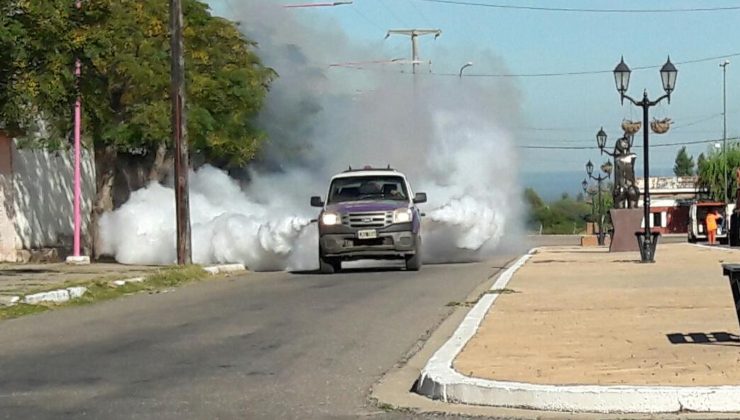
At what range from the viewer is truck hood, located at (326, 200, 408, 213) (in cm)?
2573

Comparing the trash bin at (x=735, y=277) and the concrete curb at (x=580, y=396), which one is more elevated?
the trash bin at (x=735, y=277)

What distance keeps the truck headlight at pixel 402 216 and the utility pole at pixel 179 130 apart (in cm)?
523

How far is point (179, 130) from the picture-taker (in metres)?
27.8

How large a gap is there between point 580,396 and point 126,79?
26.8m

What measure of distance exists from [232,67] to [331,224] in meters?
14.8

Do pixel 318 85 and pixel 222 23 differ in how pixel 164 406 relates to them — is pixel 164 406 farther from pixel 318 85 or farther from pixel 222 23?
pixel 318 85

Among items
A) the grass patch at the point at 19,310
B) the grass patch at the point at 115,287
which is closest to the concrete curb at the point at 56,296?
the grass patch at the point at 115,287

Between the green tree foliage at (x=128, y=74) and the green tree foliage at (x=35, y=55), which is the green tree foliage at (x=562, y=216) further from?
the green tree foliage at (x=35, y=55)

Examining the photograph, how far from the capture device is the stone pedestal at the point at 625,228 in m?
36.3

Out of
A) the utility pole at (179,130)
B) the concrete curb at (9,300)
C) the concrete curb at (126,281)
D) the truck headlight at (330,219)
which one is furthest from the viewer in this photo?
the utility pole at (179,130)

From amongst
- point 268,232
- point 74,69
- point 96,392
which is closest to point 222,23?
point 268,232

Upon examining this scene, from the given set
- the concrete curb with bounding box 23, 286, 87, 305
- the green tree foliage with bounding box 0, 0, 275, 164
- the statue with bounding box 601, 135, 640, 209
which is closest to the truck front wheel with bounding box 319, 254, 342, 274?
the green tree foliage with bounding box 0, 0, 275, 164

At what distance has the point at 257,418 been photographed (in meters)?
8.76

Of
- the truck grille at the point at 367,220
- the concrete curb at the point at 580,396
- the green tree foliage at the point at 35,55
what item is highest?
the green tree foliage at the point at 35,55
